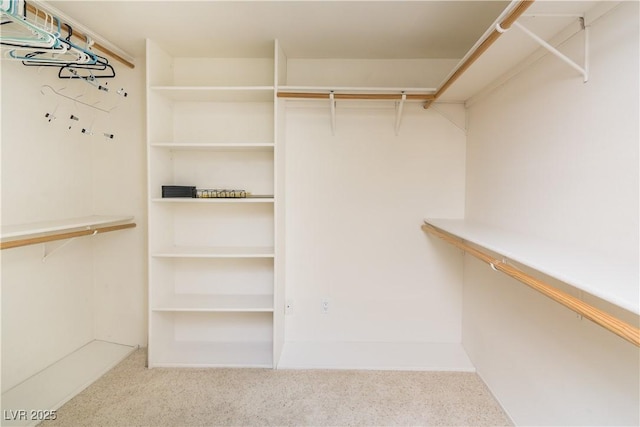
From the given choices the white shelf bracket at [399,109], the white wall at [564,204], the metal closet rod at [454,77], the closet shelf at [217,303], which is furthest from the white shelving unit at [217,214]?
the white wall at [564,204]

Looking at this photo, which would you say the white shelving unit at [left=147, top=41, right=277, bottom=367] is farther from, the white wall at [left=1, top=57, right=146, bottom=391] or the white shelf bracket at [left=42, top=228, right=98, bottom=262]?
the white shelf bracket at [left=42, top=228, right=98, bottom=262]

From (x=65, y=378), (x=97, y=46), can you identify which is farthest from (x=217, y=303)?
(x=97, y=46)

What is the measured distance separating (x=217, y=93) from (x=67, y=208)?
→ 137cm

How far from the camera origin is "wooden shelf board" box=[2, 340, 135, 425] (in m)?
1.74

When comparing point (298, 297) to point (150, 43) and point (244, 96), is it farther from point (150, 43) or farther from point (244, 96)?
point (150, 43)

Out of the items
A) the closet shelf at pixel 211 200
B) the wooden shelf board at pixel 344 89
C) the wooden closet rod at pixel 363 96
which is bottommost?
the closet shelf at pixel 211 200

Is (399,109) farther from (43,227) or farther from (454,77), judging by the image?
(43,227)

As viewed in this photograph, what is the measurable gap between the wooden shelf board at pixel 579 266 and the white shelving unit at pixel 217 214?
1.58 metres

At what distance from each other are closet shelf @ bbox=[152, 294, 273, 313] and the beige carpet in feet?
1.42

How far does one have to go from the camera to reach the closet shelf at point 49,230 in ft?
4.83

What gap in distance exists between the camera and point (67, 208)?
2191 mm

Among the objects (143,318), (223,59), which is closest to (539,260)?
(223,59)

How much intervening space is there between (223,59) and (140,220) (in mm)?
1451

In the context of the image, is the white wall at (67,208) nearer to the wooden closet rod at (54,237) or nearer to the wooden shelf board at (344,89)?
the wooden closet rod at (54,237)
